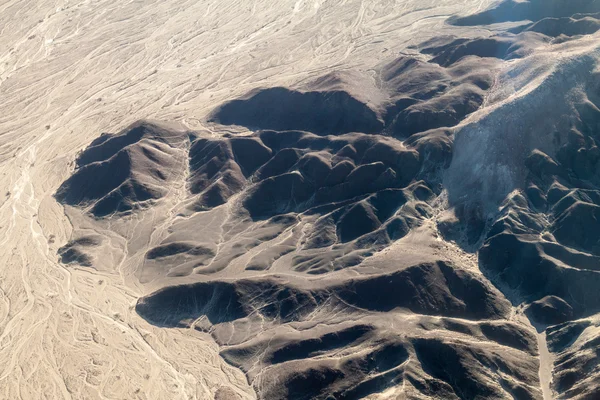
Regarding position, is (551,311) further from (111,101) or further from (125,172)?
(111,101)

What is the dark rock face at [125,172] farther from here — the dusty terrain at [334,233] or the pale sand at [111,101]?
the pale sand at [111,101]

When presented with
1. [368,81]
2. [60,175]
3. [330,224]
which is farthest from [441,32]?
[60,175]

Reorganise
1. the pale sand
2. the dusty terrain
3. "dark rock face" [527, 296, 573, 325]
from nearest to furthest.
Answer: the dusty terrain, "dark rock face" [527, 296, 573, 325], the pale sand

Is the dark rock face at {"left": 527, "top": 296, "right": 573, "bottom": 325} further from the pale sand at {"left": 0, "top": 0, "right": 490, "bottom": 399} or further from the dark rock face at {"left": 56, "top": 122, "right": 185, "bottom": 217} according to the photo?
the dark rock face at {"left": 56, "top": 122, "right": 185, "bottom": 217}

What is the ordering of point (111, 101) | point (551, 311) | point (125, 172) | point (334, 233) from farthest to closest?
point (111, 101) → point (125, 172) → point (334, 233) → point (551, 311)

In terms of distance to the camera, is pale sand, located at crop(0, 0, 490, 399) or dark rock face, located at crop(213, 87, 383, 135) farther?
dark rock face, located at crop(213, 87, 383, 135)

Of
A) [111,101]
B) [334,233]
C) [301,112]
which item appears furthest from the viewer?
[111,101]

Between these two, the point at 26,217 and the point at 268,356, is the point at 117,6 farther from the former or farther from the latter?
the point at 268,356

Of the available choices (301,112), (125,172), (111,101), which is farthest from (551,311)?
(111,101)

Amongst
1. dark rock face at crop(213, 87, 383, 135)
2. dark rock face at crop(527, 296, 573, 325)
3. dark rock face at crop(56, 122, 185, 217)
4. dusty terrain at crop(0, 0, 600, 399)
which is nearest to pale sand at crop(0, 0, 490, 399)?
dusty terrain at crop(0, 0, 600, 399)
